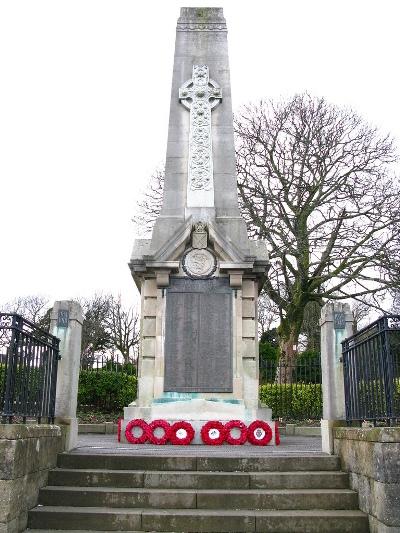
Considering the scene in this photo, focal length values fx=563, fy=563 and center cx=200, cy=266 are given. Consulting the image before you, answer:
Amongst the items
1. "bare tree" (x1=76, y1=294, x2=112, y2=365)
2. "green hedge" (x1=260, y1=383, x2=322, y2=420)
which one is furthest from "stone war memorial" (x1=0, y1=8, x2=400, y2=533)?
"bare tree" (x1=76, y1=294, x2=112, y2=365)

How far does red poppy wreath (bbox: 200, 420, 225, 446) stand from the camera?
32.8ft

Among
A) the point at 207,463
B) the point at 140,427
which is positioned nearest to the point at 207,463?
the point at 207,463

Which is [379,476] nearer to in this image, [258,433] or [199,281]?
[258,433]

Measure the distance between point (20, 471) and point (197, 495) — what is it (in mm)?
1878

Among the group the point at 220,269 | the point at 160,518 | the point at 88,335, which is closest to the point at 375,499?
the point at 160,518

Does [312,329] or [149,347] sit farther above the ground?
[312,329]

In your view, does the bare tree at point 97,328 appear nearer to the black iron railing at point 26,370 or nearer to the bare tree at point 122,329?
the bare tree at point 122,329

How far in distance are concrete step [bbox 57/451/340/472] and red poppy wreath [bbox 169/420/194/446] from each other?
3221mm

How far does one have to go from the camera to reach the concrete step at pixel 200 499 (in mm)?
6039

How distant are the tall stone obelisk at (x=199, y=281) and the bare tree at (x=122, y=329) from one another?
3291 centimetres

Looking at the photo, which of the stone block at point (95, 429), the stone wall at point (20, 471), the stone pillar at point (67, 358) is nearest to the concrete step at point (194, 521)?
the stone wall at point (20, 471)

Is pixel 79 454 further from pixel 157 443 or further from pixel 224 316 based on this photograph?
pixel 224 316

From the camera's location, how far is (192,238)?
11453 millimetres

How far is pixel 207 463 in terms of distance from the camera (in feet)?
22.2
